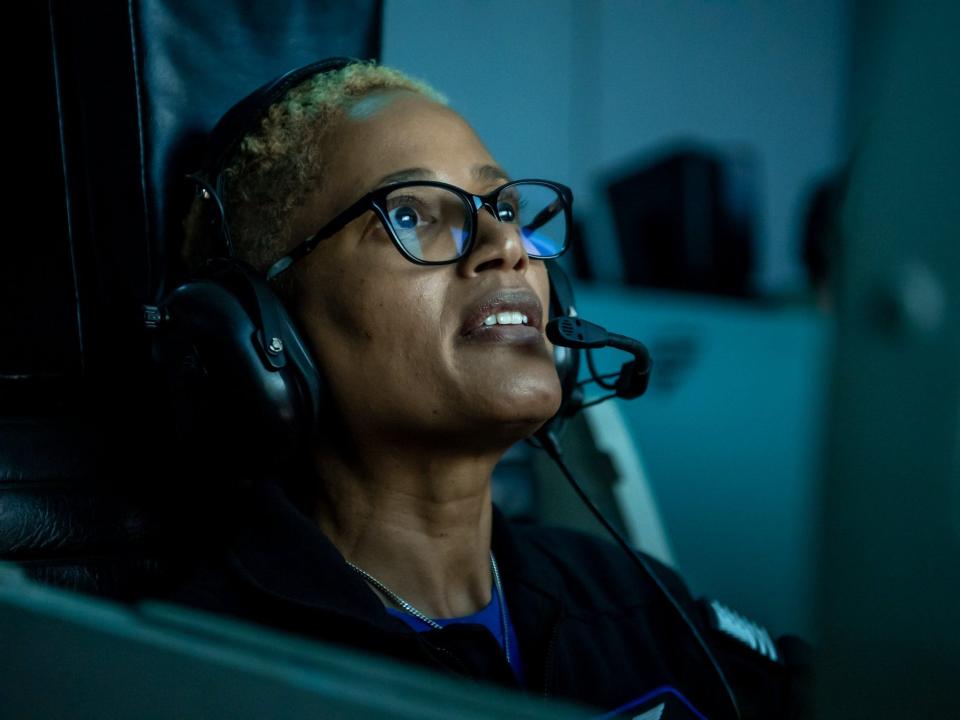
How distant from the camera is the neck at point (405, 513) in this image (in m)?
0.93

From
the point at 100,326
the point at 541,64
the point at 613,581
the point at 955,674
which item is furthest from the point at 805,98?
the point at 955,674

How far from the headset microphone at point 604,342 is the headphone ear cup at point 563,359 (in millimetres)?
63

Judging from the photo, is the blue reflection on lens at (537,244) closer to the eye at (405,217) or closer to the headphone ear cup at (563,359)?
the headphone ear cup at (563,359)

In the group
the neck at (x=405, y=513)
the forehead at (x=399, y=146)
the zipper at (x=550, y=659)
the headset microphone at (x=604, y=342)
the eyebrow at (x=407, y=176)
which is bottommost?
the zipper at (x=550, y=659)

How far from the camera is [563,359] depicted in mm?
979

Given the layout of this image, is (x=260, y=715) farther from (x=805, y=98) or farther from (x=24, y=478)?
(x=805, y=98)

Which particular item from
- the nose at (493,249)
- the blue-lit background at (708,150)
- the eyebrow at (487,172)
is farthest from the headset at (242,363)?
the blue-lit background at (708,150)

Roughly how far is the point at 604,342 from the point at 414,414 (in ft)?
0.69

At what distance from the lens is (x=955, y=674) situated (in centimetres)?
28

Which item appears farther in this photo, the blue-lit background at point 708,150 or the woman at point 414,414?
the blue-lit background at point 708,150

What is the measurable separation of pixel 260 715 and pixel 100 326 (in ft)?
2.34

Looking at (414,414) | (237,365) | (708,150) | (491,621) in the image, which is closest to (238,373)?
(237,365)

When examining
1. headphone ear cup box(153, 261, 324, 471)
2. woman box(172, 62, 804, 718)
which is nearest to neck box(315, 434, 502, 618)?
woman box(172, 62, 804, 718)

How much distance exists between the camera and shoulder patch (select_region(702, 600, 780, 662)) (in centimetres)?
107
